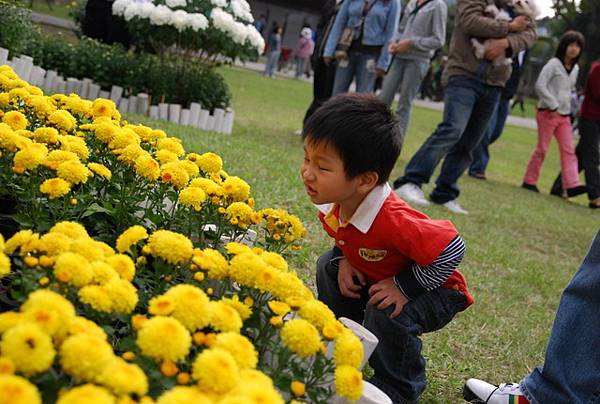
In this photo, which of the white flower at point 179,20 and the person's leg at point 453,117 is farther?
the white flower at point 179,20

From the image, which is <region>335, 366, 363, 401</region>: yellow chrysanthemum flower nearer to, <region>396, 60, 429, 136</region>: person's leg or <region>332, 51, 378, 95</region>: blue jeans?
<region>396, 60, 429, 136</region>: person's leg

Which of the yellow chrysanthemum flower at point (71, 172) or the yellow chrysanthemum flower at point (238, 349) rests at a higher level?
the yellow chrysanthemum flower at point (71, 172)

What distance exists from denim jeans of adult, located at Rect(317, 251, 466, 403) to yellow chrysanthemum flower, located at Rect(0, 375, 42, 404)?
4.80 feet

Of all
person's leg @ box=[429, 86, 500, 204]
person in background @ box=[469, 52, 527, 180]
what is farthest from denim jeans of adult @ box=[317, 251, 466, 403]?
person in background @ box=[469, 52, 527, 180]

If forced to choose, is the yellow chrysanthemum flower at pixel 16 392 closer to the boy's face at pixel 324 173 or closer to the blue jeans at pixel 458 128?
the boy's face at pixel 324 173

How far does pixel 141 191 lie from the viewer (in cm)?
226

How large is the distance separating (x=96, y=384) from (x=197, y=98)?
7.07 m

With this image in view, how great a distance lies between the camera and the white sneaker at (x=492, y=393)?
2.45 metres

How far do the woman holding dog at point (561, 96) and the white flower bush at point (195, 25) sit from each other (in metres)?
3.92

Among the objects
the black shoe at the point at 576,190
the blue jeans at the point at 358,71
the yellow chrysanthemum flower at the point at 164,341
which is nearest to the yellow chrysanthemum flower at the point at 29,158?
the yellow chrysanthemum flower at the point at 164,341

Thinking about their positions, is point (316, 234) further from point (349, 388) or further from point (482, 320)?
point (349, 388)

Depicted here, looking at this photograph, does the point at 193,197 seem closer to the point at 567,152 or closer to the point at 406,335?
the point at 406,335

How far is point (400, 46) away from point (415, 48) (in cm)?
18

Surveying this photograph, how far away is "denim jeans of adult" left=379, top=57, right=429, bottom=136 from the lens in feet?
23.6
